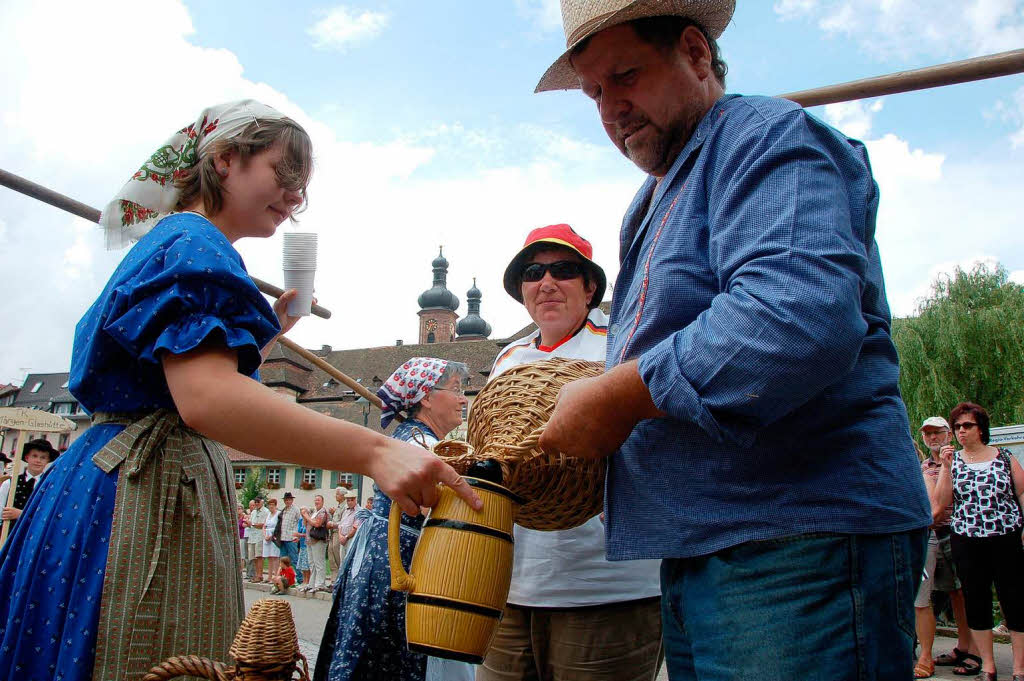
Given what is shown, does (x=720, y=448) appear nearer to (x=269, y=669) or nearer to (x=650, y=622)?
(x=269, y=669)

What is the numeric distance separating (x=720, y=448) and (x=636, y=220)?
0.70m

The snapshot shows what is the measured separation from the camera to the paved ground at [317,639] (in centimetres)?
631

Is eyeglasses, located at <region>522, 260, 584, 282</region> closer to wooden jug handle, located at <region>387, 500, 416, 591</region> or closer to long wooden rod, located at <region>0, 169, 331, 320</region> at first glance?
long wooden rod, located at <region>0, 169, 331, 320</region>

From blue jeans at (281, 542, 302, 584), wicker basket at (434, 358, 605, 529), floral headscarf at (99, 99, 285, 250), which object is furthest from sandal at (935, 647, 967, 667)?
blue jeans at (281, 542, 302, 584)

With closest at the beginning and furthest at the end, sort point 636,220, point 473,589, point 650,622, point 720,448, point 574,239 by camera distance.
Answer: point 720,448 → point 473,589 → point 636,220 → point 650,622 → point 574,239

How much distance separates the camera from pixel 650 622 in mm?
2742

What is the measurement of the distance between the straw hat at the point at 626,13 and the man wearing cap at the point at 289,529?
16.6 m

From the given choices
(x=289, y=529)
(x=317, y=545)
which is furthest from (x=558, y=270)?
(x=289, y=529)

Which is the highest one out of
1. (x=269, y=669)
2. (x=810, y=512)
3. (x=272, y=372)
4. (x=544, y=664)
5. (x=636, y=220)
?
(x=272, y=372)

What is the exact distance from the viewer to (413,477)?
159 cm

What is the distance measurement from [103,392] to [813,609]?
159cm

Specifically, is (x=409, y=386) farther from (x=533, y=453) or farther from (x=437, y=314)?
(x=437, y=314)

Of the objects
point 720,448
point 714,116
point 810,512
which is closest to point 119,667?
point 720,448

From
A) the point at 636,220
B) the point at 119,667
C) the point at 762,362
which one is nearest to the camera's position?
the point at 762,362
